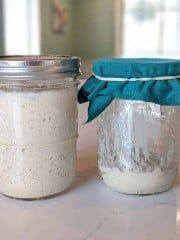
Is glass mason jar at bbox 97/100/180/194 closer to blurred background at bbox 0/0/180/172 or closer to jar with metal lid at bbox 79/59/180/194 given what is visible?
jar with metal lid at bbox 79/59/180/194

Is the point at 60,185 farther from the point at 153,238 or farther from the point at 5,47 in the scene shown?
the point at 5,47

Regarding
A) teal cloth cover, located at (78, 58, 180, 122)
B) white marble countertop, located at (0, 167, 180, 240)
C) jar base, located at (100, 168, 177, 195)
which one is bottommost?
white marble countertop, located at (0, 167, 180, 240)

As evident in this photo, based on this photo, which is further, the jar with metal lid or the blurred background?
the blurred background

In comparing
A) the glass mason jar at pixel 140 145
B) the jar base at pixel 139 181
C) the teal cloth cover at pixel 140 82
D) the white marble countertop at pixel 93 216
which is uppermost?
the teal cloth cover at pixel 140 82

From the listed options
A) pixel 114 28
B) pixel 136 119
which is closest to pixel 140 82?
pixel 136 119

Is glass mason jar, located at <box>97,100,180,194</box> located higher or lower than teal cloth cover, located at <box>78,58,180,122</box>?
lower

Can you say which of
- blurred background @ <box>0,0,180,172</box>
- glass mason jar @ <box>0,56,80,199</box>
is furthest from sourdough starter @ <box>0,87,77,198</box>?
blurred background @ <box>0,0,180,172</box>

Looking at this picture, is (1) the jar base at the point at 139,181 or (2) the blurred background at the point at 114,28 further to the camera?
(2) the blurred background at the point at 114,28

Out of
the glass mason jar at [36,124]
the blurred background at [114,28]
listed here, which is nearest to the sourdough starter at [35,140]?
the glass mason jar at [36,124]

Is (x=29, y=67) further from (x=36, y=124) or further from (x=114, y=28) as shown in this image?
(x=114, y=28)

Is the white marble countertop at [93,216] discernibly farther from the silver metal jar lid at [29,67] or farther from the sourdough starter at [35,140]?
the silver metal jar lid at [29,67]
